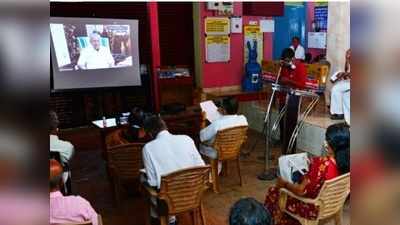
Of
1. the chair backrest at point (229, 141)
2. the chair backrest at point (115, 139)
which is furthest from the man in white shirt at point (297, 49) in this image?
the chair backrest at point (115, 139)

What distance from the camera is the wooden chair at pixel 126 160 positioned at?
306 centimetres

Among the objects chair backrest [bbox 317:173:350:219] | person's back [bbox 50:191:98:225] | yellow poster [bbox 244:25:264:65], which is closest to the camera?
person's back [bbox 50:191:98:225]

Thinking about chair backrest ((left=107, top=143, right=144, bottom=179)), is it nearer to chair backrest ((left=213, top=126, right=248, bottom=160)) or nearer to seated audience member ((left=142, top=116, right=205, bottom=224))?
seated audience member ((left=142, top=116, right=205, bottom=224))

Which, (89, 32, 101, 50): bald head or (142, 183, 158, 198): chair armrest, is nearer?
(142, 183, 158, 198): chair armrest

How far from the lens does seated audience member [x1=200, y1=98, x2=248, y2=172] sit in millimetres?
3568

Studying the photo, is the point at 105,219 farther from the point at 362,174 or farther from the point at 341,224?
the point at 362,174

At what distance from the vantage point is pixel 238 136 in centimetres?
363

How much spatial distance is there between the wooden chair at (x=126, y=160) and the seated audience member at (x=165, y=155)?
1.48ft

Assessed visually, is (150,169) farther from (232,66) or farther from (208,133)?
(232,66)

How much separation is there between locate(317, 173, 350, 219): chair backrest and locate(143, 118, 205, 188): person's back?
0.87 m

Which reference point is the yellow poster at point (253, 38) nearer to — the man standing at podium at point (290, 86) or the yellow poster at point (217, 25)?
the yellow poster at point (217, 25)

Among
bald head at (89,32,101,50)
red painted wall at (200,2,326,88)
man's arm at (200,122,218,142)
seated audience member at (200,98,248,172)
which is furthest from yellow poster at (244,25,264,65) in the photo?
man's arm at (200,122,218,142)

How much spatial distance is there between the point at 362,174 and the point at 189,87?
18.9 ft

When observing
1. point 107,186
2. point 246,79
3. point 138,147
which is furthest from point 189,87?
point 138,147
